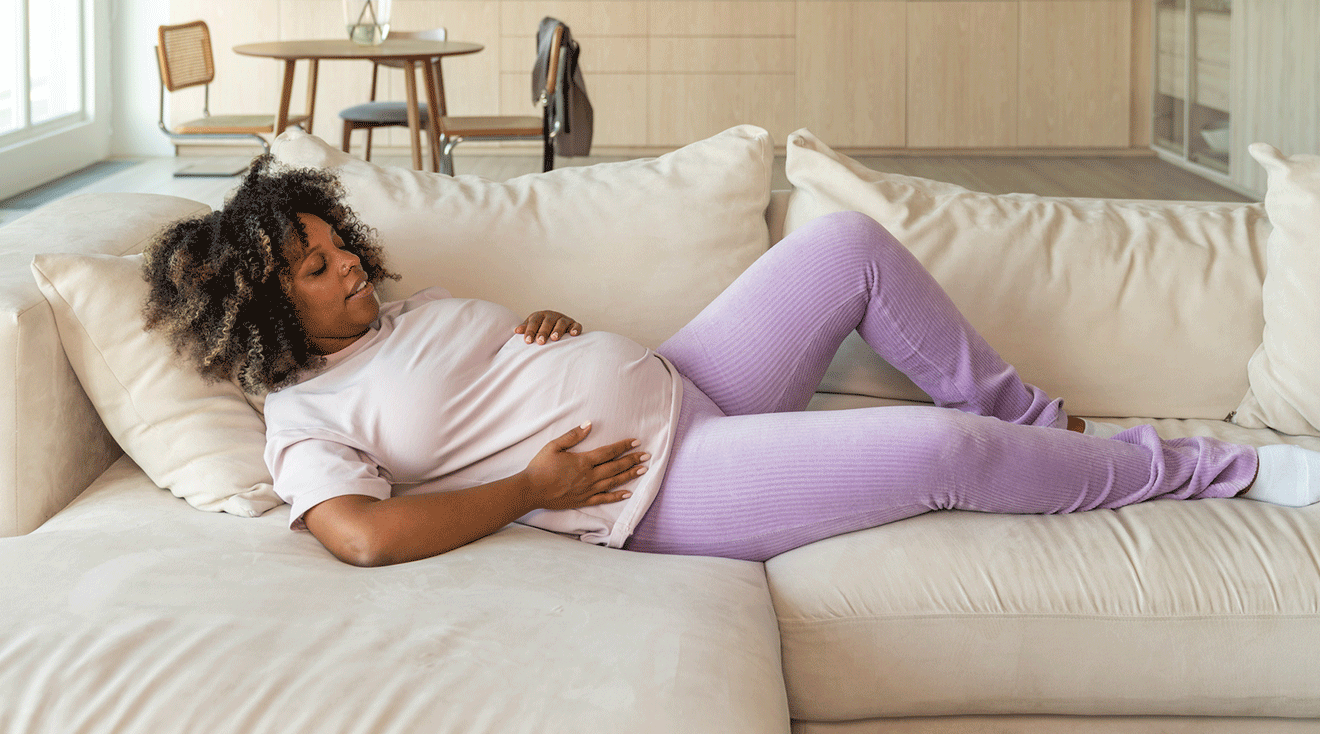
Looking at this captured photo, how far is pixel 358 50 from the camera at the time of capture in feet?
13.9

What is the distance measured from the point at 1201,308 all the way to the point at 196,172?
17.8 feet

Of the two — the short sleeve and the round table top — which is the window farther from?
the short sleeve

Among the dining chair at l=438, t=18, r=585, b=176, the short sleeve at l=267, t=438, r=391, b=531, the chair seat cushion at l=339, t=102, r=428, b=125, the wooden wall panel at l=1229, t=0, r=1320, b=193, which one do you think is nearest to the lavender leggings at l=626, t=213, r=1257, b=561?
the short sleeve at l=267, t=438, r=391, b=531

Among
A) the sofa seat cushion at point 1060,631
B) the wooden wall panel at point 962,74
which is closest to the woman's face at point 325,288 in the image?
the sofa seat cushion at point 1060,631

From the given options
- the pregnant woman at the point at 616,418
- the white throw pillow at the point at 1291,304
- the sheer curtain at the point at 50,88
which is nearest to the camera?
the pregnant woman at the point at 616,418

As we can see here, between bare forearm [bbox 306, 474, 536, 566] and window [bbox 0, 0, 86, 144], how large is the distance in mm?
5107

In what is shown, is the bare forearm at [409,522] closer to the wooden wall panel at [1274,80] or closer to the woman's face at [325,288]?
the woman's face at [325,288]

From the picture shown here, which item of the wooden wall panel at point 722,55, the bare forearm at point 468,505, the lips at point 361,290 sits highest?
the wooden wall panel at point 722,55

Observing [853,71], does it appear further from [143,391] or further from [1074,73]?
[143,391]

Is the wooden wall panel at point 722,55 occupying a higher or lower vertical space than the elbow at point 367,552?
higher

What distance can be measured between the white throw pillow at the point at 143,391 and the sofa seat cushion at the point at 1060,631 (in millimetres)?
740

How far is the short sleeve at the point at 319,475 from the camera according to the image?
129 cm

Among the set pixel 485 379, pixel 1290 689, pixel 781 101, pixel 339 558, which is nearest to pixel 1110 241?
pixel 1290 689

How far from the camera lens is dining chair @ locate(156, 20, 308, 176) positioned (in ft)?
15.0
